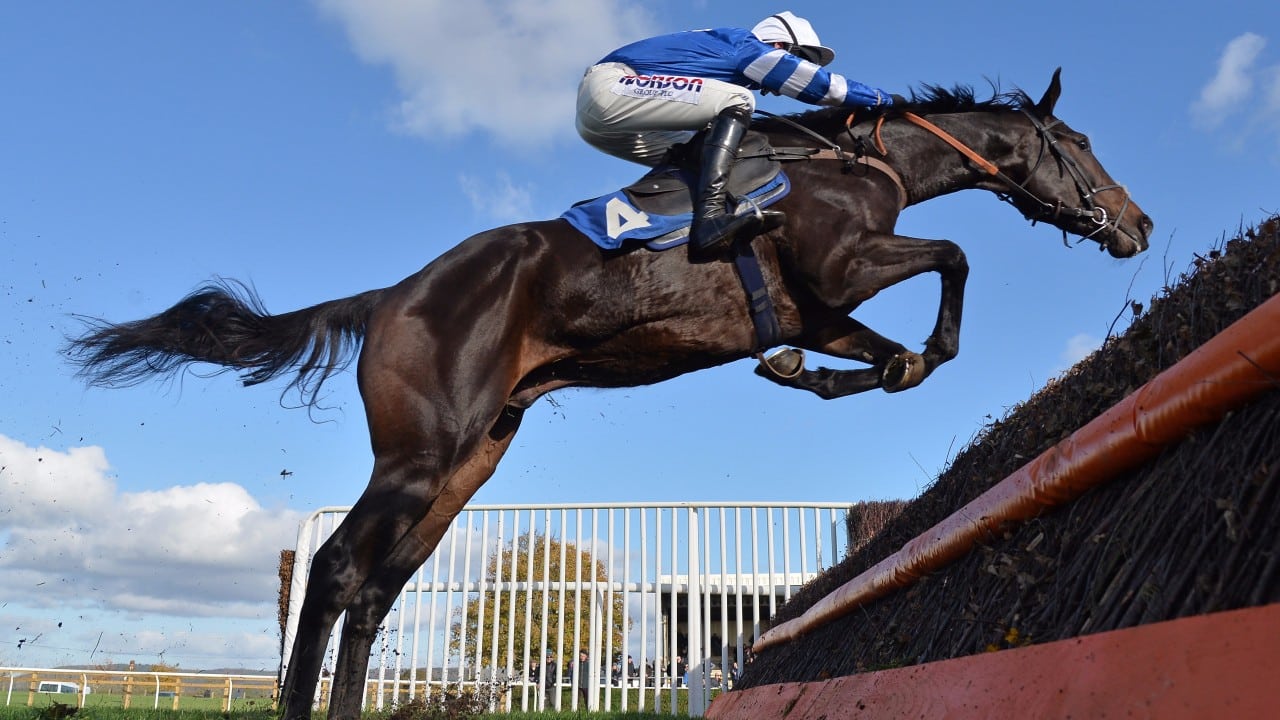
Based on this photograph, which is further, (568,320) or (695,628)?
(695,628)

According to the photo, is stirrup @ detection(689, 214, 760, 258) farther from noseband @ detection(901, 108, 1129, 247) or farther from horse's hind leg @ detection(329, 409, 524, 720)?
noseband @ detection(901, 108, 1129, 247)

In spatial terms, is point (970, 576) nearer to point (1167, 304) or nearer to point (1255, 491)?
point (1167, 304)

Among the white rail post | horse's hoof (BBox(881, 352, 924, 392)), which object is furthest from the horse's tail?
the white rail post

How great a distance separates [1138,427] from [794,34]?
10.8ft

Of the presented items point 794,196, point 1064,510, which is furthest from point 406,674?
point 1064,510

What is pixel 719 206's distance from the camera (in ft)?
13.5

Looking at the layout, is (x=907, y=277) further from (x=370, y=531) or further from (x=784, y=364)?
(x=370, y=531)

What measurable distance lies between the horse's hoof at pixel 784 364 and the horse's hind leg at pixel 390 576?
4.03ft

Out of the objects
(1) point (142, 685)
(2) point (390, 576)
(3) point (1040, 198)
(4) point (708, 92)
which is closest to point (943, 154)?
(3) point (1040, 198)

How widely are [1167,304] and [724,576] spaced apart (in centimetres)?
747

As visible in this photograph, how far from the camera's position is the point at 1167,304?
2342mm

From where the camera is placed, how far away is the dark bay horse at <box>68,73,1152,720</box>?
3.94m

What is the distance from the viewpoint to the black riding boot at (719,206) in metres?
4.05

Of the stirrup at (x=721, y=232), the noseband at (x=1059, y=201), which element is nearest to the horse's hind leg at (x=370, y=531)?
the stirrup at (x=721, y=232)
